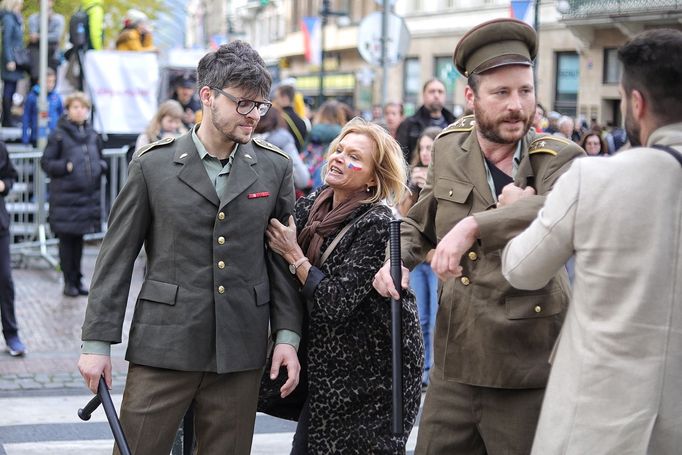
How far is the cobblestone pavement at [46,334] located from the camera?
764 centimetres

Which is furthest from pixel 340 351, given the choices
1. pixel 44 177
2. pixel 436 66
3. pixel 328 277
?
pixel 436 66

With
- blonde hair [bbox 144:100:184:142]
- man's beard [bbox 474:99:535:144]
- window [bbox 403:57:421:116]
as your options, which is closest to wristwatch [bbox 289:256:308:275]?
man's beard [bbox 474:99:535:144]

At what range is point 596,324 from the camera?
2756 mm

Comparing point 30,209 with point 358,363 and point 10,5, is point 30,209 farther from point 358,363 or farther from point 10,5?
point 358,363

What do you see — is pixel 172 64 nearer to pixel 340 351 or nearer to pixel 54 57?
pixel 54 57

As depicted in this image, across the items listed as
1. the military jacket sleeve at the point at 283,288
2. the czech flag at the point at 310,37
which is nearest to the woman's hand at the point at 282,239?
the military jacket sleeve at the point at 283,288

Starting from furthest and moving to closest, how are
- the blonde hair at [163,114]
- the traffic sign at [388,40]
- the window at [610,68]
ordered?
the window at [610,68] < the traffic sign at [388,40] < the blonde hair at [163,114]

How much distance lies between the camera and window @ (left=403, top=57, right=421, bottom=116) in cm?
4725

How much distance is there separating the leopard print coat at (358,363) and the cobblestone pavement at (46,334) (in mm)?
3711

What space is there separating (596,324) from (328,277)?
1566mm

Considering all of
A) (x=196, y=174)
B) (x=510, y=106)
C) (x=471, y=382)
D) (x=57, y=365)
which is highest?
(x=510, y=106)

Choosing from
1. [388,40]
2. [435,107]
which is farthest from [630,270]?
[388,40]

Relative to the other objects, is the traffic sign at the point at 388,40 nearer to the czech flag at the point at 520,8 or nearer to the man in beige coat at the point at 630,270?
the czech flag at the point at 520,8

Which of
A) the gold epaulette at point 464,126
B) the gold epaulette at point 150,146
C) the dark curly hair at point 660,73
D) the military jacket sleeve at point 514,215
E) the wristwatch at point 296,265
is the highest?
the dark curly hair at point 660,73
